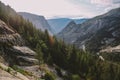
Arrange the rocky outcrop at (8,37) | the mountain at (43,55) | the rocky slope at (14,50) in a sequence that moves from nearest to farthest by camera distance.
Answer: the rocky slope at (14,50) < the mountain at (43,55) < the rocky outcrop at (8,37)

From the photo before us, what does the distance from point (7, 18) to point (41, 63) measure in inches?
1825

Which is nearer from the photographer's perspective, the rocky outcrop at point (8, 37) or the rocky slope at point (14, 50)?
the rocky slope at point (14, 50)

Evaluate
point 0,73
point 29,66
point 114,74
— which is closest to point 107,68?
point 114,74

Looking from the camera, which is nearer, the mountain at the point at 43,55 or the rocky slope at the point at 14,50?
the rocky slope at the point at 14,50

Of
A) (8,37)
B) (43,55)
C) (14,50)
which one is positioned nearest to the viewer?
(14,50)

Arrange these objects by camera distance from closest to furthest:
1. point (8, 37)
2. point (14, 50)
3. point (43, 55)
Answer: point (14, 50), point (8, 37), point (43, 55)

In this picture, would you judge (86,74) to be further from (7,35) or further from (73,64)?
(7,35)

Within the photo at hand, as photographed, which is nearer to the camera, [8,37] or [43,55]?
[8,37]

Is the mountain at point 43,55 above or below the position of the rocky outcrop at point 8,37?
below

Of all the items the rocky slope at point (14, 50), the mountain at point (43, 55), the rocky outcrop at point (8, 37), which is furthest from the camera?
the rocky outcrop at point (8, 37)

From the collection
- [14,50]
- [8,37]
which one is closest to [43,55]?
[8,37]

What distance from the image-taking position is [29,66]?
10844 cm

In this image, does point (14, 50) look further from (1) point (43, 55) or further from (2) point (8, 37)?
(1) point (43, 55)

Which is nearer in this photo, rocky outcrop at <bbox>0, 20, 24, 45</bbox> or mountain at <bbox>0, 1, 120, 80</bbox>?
mountain at <bbox>0, 1, 120, 80</bbox>
